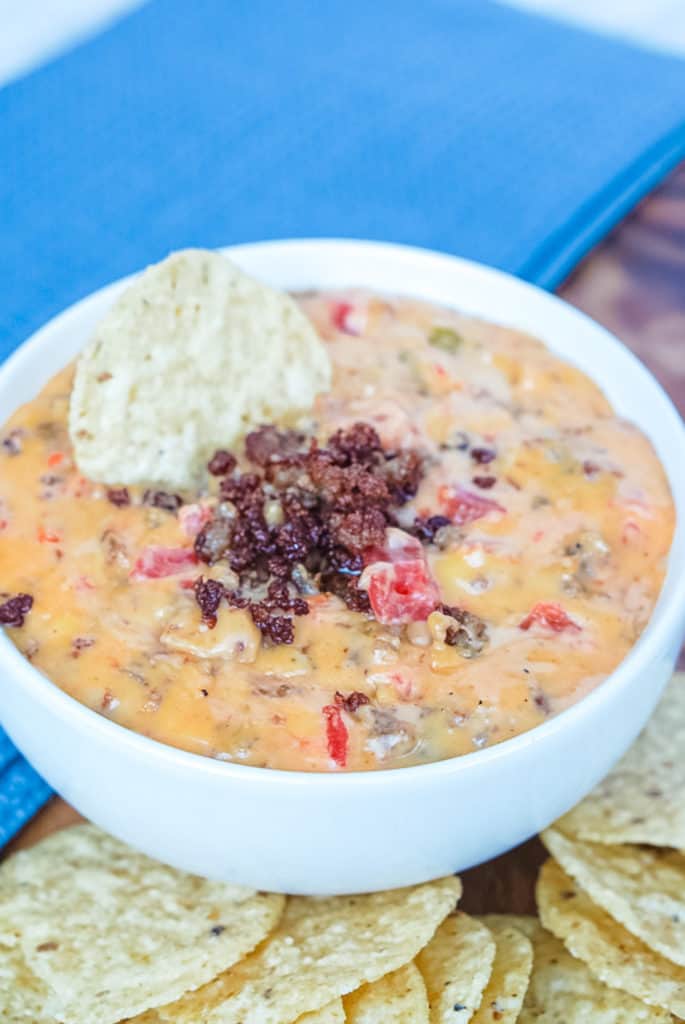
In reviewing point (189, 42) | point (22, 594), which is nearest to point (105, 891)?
point (22, 594)

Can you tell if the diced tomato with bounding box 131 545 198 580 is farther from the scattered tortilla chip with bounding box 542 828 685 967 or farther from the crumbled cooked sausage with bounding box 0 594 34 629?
the scattered tortilla chip with bounding box 542 828 685 967

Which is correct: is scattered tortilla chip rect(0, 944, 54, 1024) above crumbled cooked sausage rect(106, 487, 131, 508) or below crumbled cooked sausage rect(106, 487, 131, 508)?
below

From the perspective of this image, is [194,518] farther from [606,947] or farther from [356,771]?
[606,947]

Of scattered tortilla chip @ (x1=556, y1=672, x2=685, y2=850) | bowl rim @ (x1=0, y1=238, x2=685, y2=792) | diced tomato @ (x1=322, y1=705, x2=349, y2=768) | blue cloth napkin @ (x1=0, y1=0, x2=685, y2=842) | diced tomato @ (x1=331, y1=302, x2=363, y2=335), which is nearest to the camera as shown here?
bowl rim @ (x1=0, y1=238, x2=685, y2=792)

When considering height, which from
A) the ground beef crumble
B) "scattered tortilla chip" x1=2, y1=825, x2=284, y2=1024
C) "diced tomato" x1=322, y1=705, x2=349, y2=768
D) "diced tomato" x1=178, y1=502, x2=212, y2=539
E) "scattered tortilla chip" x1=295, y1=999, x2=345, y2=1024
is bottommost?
"scattered tortilla chip" x1=295, y1=999, x2=345, y2=1024

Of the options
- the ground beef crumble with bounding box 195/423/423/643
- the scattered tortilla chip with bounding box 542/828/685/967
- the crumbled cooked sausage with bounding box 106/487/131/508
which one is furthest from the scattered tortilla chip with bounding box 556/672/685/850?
the crumbled cooked sausage with bounding box 106/487/131/508

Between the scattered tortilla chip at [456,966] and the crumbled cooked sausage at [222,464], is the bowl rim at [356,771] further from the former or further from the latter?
the crumbled cooked sausage at [222,464]

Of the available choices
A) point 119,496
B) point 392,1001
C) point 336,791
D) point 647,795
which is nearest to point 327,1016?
point 392,1001
